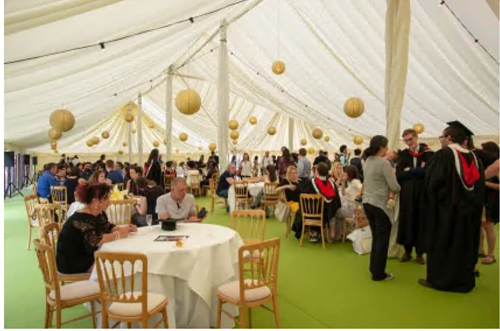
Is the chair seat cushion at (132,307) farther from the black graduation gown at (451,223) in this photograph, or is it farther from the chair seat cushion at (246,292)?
the black graduation gown at (451,223)

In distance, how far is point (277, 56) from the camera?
9133 millimetres

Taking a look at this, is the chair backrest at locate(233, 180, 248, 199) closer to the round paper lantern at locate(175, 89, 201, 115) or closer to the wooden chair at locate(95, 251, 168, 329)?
the round paper lantern at locate(175, 89, 201, 115)

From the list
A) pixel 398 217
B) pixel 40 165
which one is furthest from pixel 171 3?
pixel 40 165

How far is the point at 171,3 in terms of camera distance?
4.27 m

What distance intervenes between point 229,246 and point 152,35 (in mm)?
3088

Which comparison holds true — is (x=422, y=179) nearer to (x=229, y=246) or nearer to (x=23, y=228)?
(x=229, y=246)

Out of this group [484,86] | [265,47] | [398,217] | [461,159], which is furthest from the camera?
[265,47]

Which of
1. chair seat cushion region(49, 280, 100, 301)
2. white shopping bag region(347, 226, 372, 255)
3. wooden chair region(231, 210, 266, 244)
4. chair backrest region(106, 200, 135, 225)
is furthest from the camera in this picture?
white shopping bag region(347, 226, 372, 255)

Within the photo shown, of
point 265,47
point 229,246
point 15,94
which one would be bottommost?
point 229,246

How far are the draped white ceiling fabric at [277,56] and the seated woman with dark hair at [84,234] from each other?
4.20 ft

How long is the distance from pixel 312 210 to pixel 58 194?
4.76 metres

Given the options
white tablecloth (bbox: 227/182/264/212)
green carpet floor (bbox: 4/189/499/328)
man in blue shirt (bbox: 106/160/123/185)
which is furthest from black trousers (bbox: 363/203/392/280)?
man in blue shirt (bbox: 106/160/123/185)

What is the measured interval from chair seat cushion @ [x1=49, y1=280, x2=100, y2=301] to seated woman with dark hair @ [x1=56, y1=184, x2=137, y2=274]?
248mm

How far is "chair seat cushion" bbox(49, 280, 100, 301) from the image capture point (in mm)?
2859
